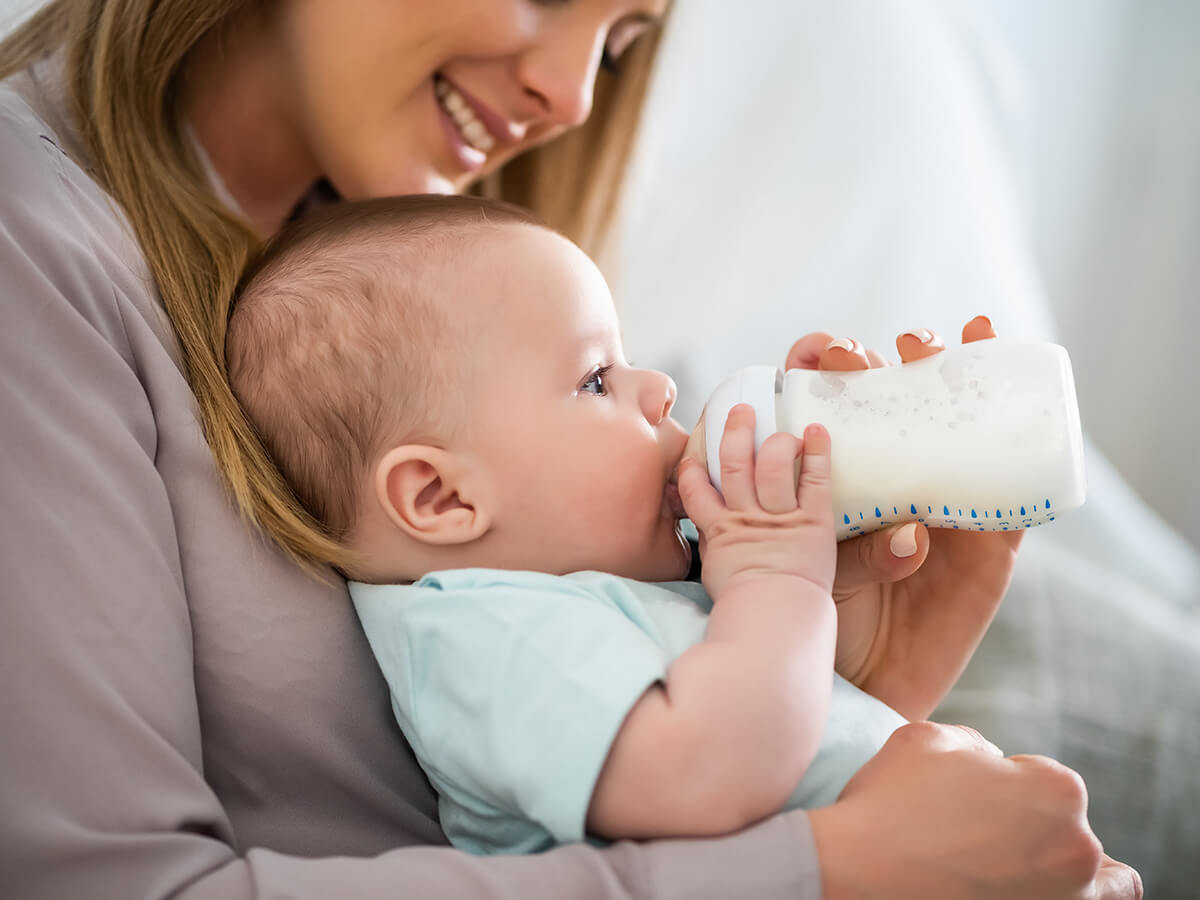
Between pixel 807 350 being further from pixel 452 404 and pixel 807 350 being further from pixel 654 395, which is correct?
pixel 452 404

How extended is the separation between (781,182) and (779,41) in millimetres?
300

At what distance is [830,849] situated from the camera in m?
0.66

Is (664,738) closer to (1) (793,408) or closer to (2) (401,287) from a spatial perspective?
(1) (793,408)

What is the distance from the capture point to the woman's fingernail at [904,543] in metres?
0.83

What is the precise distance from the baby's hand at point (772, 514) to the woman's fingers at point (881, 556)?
94 mm

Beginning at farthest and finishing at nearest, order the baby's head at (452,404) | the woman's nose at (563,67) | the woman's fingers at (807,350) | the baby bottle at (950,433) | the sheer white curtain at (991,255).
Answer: the sheer white curtain at (991,255) < the woman's nose at (563,67) < the woman's fingers at (807,350) < the baby's head at (452,404) < the baby bottle at (950,433)

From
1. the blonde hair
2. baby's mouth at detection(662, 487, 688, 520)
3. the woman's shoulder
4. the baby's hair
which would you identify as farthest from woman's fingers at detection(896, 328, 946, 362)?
the woman's shoulder

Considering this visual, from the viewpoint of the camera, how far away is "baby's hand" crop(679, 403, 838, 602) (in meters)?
0.75

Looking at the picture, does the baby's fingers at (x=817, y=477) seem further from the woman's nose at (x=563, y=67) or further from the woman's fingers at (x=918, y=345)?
the woman's nose at (x=563, y=67)

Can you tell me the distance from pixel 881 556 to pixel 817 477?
18 centimetres

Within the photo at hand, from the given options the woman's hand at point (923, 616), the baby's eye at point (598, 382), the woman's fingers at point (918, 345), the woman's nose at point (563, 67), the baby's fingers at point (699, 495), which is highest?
the woman's nose at point (563, 67)

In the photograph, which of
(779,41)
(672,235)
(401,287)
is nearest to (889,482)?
(401,287)

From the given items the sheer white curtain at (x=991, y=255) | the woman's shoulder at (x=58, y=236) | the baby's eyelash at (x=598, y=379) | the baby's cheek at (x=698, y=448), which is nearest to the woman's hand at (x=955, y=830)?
the baby's cheek at (x=698, y=448)

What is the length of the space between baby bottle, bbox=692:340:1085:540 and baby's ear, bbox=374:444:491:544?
206 mm
